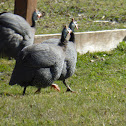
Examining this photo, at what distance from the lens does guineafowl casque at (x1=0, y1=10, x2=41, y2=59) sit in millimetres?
6766

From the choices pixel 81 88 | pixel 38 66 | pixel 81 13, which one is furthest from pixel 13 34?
pixel 81 13

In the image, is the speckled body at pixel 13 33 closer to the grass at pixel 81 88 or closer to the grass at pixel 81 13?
the grass at pixel 81 88

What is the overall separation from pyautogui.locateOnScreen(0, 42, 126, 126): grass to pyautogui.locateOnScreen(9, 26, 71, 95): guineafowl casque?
0.25 m

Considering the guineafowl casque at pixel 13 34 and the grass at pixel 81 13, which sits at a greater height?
the guineafowl casque at pixel 13 34

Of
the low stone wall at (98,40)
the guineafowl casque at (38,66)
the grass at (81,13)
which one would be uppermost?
the guineafowl casque at (38,66)

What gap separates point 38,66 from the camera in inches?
197

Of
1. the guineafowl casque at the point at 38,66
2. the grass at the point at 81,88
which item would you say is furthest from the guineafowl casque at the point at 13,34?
the guineafowl casque at the point at 38,66

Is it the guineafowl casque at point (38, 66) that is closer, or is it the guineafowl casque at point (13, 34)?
the guineafowl casque at point (38, 66)

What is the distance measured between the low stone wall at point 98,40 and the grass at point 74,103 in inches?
39.0

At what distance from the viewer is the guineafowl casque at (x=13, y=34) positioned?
266 inches

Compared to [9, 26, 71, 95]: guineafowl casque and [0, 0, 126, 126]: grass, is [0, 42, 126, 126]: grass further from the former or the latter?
[9, 26, 71, 95]: guineafowl casque

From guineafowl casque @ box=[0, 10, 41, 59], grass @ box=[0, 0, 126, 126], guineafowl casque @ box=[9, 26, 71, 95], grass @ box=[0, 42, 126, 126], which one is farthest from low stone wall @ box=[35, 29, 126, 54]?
guineafowl casque @ box=[9, 26, 71, 95]

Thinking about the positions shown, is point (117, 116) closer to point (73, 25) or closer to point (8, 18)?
point (73, 25)

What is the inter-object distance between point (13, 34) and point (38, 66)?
2.00m
